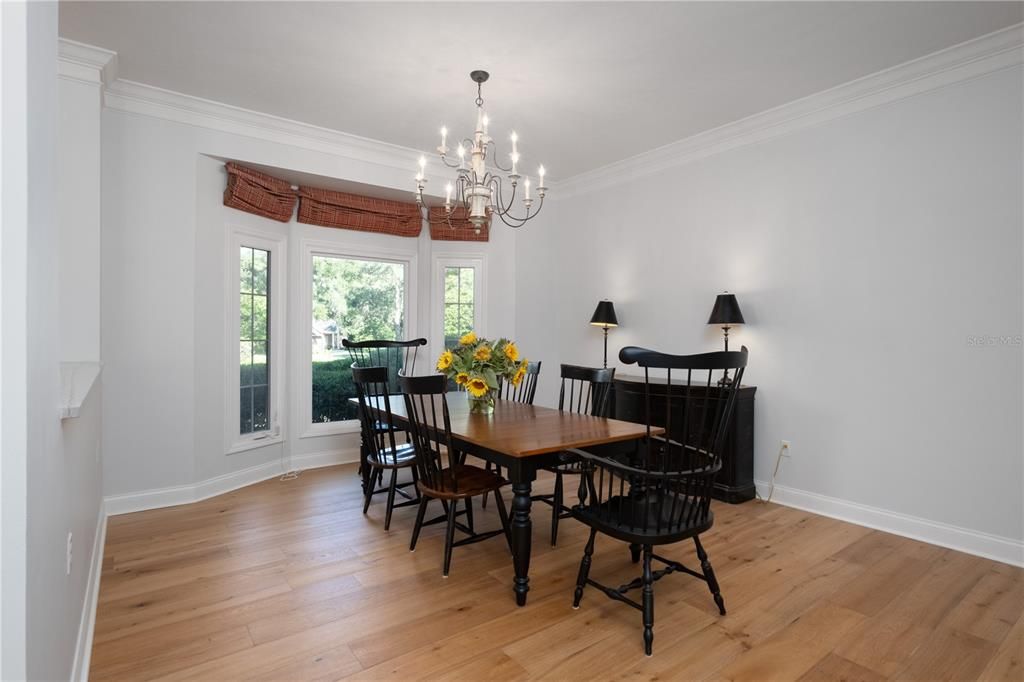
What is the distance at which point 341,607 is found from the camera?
236cm

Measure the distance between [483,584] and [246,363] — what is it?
2.79m

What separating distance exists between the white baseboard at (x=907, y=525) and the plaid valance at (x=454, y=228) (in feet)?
10.9

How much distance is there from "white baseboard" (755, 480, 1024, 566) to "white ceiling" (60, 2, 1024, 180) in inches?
105

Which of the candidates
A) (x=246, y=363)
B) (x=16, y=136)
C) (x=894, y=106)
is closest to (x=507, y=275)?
(x=246, y=363)

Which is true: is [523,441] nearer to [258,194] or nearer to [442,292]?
[258,194]

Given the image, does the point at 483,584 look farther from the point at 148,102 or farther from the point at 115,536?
the point at 148,102

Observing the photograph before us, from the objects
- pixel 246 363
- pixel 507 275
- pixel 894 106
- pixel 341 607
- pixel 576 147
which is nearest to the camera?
pixel 341 607

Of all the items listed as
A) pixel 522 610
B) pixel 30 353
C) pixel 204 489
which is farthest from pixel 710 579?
pixel 204 489

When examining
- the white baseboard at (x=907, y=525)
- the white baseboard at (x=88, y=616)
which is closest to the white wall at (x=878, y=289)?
the white baseboard at (x=907, y=525)

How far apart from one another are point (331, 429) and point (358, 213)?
1.94 m

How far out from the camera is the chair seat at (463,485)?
270 centimetres

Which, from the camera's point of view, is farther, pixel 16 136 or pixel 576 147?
pixel 576 147

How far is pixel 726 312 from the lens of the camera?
392 centimetres

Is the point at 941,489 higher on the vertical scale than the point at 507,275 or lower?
lower
